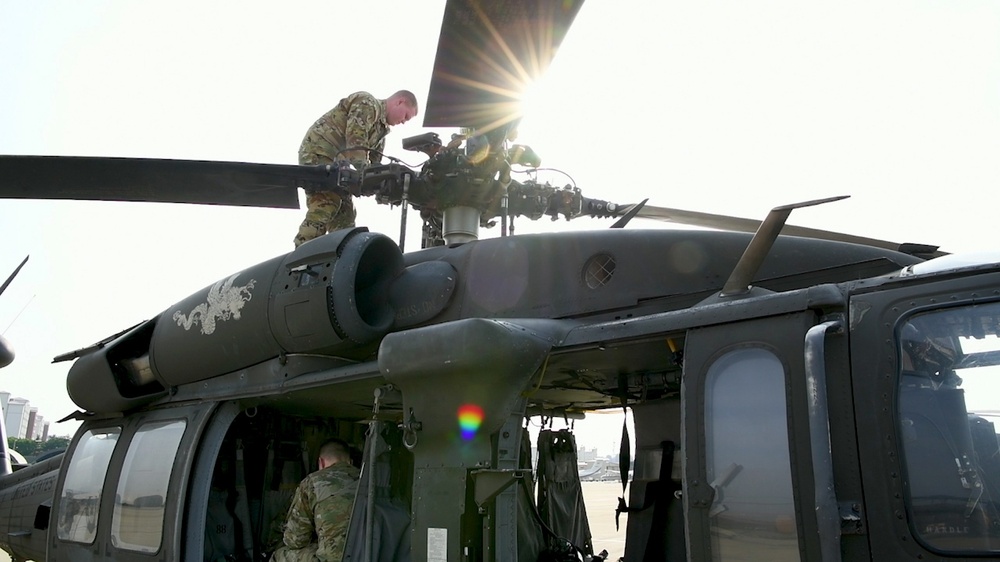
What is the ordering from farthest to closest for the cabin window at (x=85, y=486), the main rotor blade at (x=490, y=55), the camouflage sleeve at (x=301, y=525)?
1. the cabin window at (x=85, y=486)
2. the camouflage sleeve at (x=301, y=525)
3. the main rotor blade at (x=490, y=55)

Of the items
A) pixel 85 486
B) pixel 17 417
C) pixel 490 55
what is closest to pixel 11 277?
pixel 85 486

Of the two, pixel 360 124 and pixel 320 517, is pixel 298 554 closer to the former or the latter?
pixel 320 517

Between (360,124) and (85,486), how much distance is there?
3.10 metres

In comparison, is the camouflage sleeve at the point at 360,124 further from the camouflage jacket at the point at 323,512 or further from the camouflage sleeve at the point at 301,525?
the camouflage sleeve at the point at 301,525

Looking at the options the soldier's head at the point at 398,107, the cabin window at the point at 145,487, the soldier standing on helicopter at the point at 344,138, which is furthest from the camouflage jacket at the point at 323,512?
the soldier's head at the point at 398,107

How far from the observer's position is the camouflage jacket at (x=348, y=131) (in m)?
5.79

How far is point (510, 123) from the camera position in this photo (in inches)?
181

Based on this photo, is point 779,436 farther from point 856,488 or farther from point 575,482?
point 575,482

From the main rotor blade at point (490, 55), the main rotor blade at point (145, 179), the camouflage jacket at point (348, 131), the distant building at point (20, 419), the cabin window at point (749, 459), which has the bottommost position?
the cabin window at point (749, 459)

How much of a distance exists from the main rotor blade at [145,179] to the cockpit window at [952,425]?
3710 mm

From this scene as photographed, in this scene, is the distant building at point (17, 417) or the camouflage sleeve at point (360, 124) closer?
the camouflage sleeve at point (360, 124)

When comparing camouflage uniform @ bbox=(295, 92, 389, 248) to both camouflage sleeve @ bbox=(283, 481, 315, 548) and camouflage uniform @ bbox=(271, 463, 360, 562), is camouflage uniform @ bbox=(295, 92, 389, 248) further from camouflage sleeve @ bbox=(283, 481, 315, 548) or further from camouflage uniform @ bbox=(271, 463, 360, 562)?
camouflage sleeve @ bbox=(283, 481, 315, 548)

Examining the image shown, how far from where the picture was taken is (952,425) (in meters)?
2.42

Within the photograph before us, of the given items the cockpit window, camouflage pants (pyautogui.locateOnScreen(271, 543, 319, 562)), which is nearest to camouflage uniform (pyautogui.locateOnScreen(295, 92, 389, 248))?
camouflage pants (pyautogui.locateOnScreen(271, 543, 319, 562))
